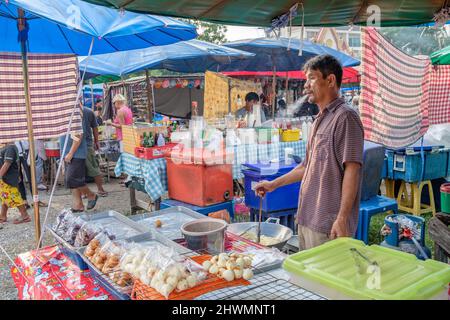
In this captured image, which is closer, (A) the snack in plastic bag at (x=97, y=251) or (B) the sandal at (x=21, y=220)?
(A) the snack in plastic bag at (x=97, y=251)

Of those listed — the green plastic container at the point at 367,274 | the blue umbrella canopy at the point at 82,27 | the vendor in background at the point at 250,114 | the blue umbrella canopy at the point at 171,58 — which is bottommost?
the green plastic container at the point at 367,274

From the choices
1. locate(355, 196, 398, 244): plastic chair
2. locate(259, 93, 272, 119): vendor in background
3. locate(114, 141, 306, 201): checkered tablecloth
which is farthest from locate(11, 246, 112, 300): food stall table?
locate(259, 93, 272, 119): vendor in background

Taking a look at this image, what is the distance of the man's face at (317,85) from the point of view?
94.2 inches

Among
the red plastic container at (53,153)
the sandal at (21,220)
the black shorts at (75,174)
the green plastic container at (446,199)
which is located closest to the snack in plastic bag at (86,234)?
the green plastic container at (446,199)

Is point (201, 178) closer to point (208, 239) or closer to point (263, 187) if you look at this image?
point (263, 187)

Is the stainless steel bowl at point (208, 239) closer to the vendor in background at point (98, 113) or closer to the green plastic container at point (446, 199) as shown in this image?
the green plastic container at point (446, 199)

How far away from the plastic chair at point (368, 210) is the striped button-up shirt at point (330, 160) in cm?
198

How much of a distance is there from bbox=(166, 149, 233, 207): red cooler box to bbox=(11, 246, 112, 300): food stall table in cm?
200

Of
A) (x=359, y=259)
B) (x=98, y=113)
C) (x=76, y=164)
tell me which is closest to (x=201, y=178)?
(x=359, y=259)

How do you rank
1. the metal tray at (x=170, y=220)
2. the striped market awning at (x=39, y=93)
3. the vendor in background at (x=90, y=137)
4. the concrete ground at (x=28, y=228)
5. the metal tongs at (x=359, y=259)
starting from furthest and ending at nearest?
the vendor in background at (x=90, y=137), the concrete ground at (x=28, y=228), the striped market awning at (x=39, y=93), the metal tray at (x=170, y=220), the metal tongs at (x=359, y=259)

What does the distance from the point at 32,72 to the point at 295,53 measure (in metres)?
6.66

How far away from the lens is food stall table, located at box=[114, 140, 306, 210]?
480cm

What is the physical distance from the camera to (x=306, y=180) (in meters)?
2.49

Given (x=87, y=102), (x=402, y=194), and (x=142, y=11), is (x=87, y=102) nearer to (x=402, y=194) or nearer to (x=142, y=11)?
(x=402, y=194)
